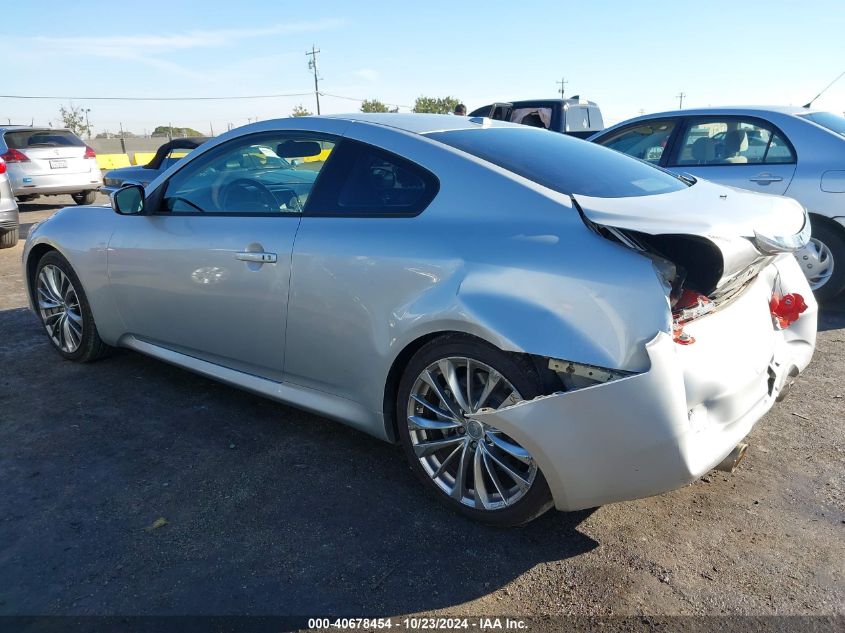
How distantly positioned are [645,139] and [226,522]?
5386mm

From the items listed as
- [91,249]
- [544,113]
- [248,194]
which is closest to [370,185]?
[248,194]

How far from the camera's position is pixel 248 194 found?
3496 millimetres

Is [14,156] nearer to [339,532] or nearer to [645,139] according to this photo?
[645,139]

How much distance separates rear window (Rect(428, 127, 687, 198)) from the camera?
2730 mm

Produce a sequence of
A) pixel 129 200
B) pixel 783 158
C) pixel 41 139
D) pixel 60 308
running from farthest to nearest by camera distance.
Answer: pixel 41 139 → pixel 783 158 → pixel 60 308 → pixel 129 200

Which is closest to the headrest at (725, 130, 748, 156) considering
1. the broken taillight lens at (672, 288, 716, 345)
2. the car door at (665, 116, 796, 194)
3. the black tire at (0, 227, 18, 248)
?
the car door at (665, 116, 796, 194)

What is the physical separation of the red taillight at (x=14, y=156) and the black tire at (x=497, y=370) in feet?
37.8

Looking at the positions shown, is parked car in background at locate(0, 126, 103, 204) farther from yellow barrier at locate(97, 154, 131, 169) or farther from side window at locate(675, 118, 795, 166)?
yellow barrier at locate(97, 154, 131, 169)

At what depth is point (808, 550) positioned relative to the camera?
2512mm

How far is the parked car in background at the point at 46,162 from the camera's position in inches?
460

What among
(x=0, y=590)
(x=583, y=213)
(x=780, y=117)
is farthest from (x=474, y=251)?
(x=780, y=117)

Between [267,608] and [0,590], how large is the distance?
37.2 inches

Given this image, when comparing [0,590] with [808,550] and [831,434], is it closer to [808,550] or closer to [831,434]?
[808,550]

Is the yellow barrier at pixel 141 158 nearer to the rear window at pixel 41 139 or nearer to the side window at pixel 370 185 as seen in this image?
the rear window at pixel 41 139
